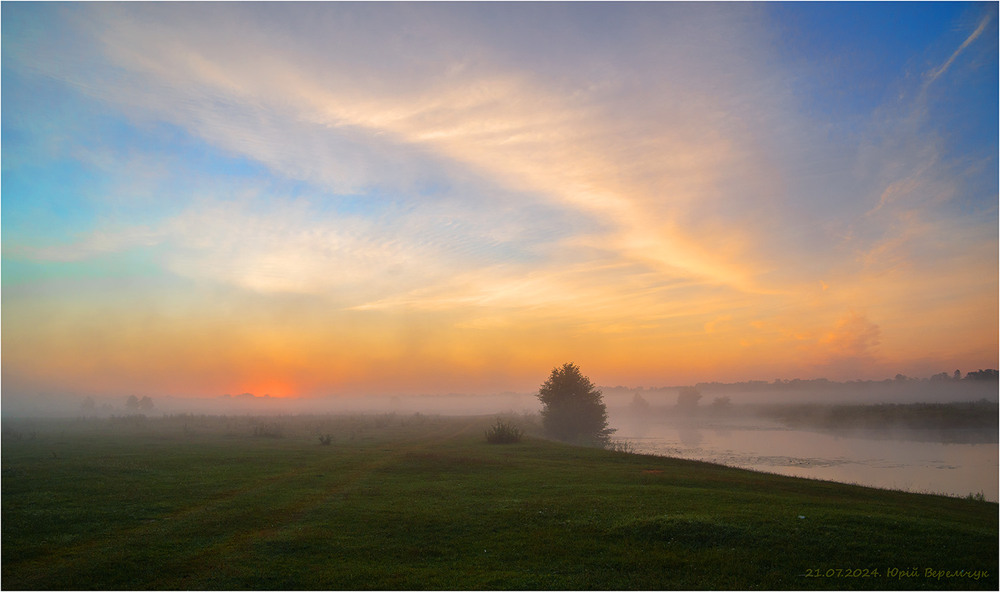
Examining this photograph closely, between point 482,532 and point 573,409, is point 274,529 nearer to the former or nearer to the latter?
point 482,532

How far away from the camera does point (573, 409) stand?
8244 cm

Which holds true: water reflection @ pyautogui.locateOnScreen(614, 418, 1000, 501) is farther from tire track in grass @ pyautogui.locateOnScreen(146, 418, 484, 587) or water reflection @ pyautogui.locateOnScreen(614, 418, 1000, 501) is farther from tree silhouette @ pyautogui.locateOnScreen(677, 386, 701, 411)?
tree silhouette @ pyautogui.locateOnScreen(677, 386, 701, 411)

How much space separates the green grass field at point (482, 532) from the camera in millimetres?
14484

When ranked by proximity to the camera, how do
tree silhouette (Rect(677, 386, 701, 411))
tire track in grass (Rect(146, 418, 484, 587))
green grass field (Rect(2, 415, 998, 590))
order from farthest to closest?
tree silhouette (Rect(677, 386, 701, 411)) → tire track in grass (Rect(146, 418, 484, 587)) → green grass field (Rect(2, 415, 998, 590))

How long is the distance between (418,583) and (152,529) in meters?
11.7

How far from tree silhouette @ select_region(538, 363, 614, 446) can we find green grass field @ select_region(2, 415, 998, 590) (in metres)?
51.1

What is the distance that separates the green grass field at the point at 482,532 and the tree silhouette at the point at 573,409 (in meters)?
51.1

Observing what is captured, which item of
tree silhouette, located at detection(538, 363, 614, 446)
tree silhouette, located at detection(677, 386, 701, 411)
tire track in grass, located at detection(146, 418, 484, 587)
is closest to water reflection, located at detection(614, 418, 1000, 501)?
tree silhouette, located at detection(538, 363, 614, 446)

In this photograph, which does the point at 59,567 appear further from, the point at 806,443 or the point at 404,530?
the point at 806,443

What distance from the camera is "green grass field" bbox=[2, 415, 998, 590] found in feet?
47.5

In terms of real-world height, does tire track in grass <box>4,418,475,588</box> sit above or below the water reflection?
above

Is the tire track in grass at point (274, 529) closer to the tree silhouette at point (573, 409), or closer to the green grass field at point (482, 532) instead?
the green grass field at point (482, 532)

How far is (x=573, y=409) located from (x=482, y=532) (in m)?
65.6

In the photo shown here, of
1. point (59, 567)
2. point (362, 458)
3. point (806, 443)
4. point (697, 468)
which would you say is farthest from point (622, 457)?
point (806, 443)
